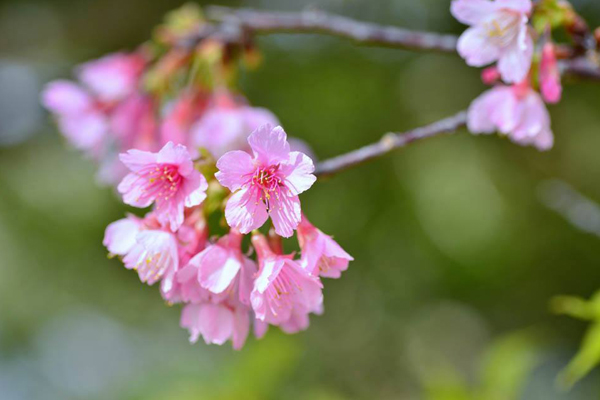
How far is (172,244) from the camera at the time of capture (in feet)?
2.01

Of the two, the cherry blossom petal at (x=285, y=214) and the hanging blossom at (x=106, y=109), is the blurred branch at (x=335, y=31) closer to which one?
the hanging blossom at (x=106, y=109)

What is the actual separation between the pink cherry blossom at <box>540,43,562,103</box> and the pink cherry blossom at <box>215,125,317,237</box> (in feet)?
1.06

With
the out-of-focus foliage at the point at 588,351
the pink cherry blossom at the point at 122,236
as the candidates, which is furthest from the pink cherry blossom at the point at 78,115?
the out-of-focus foliage at the point at 588,351

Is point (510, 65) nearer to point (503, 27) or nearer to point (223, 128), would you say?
point (503, 27)

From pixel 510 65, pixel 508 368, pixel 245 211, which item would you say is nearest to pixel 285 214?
pixel 245 211

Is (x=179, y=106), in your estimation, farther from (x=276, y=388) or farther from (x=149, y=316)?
(x=149, y=316)

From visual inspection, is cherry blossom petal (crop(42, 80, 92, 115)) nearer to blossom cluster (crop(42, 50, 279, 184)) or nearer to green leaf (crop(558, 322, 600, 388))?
blossom cluster (crop(42, 50, 279, 184))

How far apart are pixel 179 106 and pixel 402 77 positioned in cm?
229

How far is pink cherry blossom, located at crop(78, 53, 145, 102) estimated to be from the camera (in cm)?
114

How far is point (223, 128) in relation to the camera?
99cm

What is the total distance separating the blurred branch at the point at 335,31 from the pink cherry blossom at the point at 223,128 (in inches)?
4.6

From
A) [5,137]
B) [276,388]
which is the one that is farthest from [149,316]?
[276,388]

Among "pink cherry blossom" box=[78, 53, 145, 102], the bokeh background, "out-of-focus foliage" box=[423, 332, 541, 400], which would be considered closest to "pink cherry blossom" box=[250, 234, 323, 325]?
"out-of-focus foliage" box=[423, 332, 541, 400]

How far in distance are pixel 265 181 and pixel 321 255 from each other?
0.09m
